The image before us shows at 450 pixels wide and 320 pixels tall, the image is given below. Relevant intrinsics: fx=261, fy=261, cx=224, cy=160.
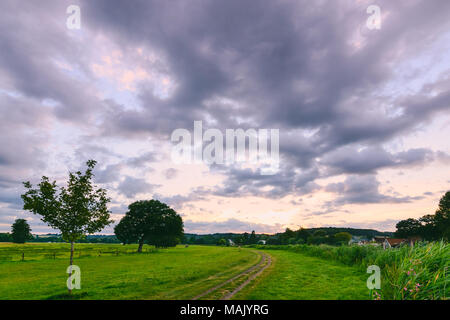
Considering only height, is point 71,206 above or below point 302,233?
above

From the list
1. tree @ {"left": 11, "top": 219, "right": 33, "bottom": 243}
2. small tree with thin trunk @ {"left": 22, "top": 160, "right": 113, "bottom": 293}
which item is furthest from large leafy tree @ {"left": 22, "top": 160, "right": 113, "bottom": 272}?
tree @ {"left": 11, "top": 219, "right": 33, "bottom": 243}

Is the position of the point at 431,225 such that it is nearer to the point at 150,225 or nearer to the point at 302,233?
the point at 302,233

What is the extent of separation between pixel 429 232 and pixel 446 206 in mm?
21876

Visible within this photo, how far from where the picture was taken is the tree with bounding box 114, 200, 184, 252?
67.8m

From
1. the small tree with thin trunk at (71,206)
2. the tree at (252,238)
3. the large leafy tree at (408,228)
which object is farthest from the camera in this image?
the tree at (252,238)

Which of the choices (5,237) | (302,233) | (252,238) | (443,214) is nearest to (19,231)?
(5,237)

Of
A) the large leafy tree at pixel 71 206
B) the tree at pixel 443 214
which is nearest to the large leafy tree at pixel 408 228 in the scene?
the tree at pixel 443 214

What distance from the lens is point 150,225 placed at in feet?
226

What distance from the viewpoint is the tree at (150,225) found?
67812 millimetres

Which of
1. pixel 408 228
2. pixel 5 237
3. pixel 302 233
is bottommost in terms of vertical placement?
pixel 5 237

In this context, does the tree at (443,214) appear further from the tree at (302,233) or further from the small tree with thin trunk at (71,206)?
the small tree with thin trunk at (71,206)

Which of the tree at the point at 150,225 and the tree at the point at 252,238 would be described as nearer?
the tree at the point at 150,225
